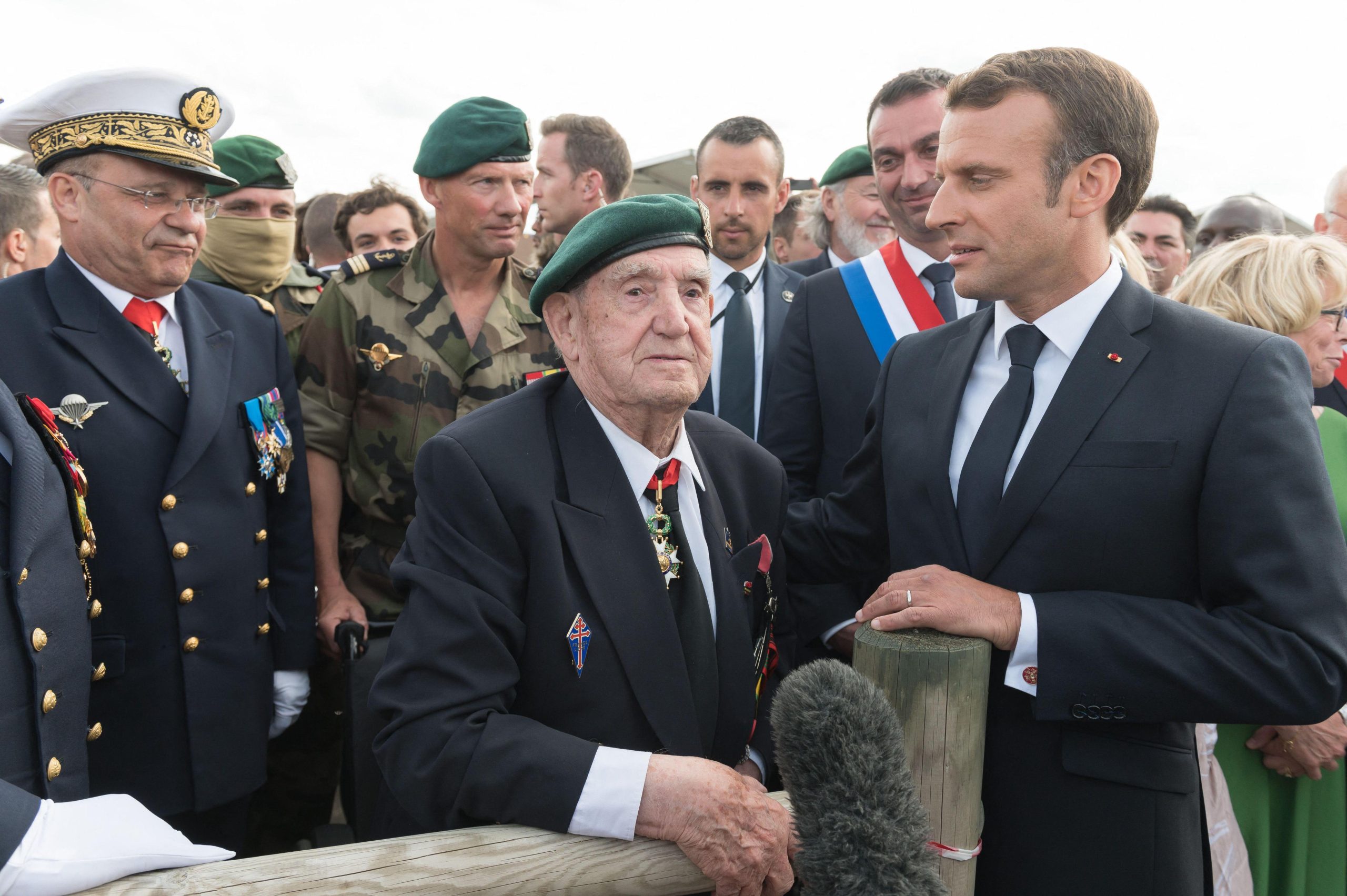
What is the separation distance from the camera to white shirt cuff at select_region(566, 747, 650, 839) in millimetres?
1701

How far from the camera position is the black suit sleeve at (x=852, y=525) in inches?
99.9

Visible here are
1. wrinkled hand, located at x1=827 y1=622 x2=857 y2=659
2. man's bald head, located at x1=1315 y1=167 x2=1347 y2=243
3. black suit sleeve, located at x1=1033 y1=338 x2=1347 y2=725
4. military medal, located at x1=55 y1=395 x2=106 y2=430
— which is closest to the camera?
black suit sleeve, located at x1=1033 y1=338 x2=1347 y2=725

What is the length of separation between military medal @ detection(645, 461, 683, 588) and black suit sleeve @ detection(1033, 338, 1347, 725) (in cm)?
73

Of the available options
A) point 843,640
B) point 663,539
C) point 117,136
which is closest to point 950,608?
point 663,539

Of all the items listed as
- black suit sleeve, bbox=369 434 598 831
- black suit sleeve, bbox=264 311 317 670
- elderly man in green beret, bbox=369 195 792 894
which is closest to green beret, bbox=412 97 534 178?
black suit sleeve, bbox=264 311 317 670

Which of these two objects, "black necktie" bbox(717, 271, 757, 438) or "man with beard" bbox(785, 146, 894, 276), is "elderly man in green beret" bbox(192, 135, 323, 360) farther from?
"man with beard" bbox(785, 146, 894, 276)

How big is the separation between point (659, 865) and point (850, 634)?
4.56 ft

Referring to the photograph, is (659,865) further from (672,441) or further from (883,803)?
(672,441)

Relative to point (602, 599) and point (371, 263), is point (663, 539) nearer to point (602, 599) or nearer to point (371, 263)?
point (602, 599)

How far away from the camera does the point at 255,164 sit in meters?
4.48

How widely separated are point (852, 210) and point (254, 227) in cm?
317

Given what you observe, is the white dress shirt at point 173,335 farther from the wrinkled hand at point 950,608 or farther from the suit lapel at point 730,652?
the wrinkled hand at point 950,608

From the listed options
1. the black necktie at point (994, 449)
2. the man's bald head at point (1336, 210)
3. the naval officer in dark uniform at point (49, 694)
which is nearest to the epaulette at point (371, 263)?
the naval officer in dark uniform at point (49, 694)

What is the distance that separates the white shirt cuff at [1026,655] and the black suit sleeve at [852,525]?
618 mm
